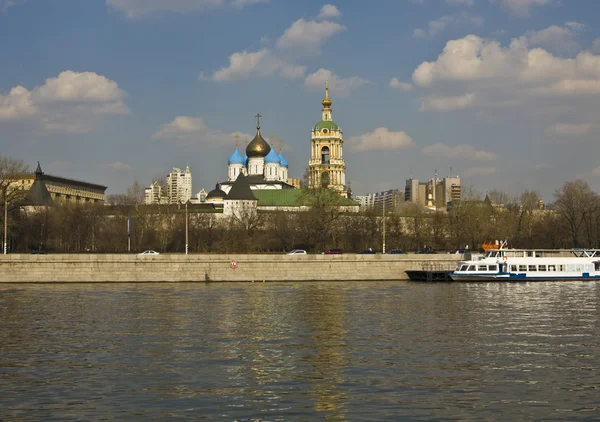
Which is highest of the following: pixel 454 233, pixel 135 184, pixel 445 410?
pixel 135 184

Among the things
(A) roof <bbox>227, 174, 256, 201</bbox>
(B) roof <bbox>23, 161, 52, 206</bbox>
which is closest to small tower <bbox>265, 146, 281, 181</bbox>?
(A) roof <bbox>227, 174, 256, 201</bbox>

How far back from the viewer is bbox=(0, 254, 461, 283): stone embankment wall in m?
67.4

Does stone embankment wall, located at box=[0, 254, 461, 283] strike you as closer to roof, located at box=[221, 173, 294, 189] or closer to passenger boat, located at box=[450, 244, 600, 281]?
passenger boat, located at box=[450, 244, 600, 281]

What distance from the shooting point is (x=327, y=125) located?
181m

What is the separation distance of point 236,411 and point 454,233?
88.2 metres

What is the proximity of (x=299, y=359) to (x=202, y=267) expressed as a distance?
136 feet

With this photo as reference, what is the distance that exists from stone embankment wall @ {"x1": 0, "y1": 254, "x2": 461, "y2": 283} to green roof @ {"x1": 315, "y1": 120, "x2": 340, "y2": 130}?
109825 mm

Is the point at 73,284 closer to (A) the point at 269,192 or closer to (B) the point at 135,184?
(B) the point at 135,184

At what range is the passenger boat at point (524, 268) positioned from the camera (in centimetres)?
A: 7100

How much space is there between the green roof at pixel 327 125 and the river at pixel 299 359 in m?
132

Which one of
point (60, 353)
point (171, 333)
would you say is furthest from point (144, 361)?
point (171, 333)

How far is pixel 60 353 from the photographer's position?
3028cm

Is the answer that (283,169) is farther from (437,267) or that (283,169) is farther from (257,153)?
(437,267)

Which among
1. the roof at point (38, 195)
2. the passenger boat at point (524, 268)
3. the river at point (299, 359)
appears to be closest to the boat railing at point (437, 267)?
the passenger boat at point (524, 268)
